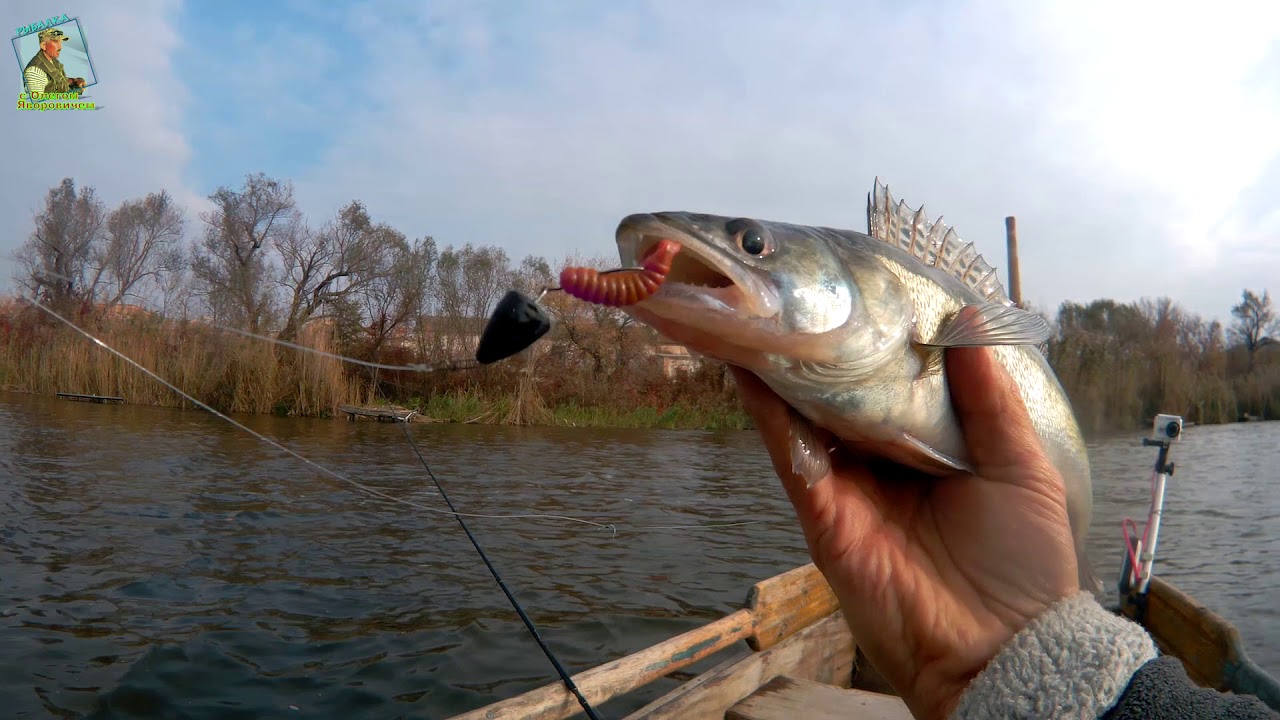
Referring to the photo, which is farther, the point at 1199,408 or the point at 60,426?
the point at 1199,408

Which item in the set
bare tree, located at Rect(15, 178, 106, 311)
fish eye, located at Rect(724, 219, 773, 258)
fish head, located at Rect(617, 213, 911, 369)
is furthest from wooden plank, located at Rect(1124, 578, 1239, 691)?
bare tree, located at Rect(15, 178, 106, 311)

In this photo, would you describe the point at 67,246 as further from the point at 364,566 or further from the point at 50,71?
the point at 364,566

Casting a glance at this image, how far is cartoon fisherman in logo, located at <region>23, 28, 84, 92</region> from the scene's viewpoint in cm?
1307

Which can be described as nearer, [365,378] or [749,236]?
[749,236]

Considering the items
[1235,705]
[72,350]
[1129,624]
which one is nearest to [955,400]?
[1129,624]

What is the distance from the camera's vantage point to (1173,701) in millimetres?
1482

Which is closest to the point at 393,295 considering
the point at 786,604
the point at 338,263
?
the point at 338,263

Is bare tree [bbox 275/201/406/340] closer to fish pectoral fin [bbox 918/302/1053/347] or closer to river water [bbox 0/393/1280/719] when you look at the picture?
river water [bbox 0/393/1280/719]

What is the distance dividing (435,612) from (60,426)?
15.8 meters

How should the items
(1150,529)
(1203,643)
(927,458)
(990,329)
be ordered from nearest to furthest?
(990,329), (927,458), (1203,643), (1150,529)

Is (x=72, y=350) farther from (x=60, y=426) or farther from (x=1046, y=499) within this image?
(x=1046, y=499)

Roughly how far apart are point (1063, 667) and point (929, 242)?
5.80 ft

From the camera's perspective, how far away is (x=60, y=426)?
1747 centimetres

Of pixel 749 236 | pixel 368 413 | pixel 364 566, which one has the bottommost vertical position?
pixel 364 566
